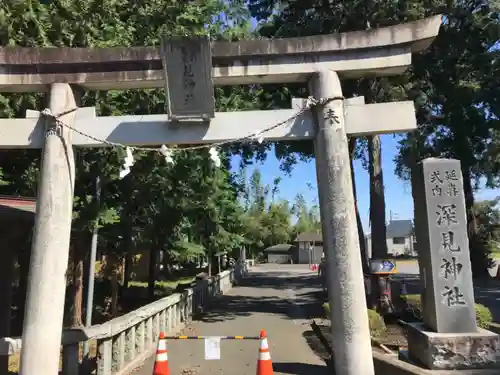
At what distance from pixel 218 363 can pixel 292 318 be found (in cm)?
680

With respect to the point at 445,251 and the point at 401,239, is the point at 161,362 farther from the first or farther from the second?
the point at 401,239

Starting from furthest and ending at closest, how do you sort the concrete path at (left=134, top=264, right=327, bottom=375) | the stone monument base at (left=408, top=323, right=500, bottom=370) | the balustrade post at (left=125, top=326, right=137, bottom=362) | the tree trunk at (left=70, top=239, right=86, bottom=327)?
the tree trunk at (left=70, top=239, right=86, bottom=327) < the balustrade post at (left=125, top=326, right=137, bottom=362) < the concrete path at (left=134, top=264, right=327, bottom=375) < the stone monument base at (left=408, top=323, right=500, bottom=370)

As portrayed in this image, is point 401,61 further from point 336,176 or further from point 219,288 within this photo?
point 219,288

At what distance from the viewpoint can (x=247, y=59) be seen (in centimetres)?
688

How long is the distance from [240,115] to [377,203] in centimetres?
984

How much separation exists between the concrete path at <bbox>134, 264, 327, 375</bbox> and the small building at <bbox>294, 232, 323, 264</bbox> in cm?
3934

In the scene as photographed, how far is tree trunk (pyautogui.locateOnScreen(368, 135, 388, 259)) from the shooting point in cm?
1558

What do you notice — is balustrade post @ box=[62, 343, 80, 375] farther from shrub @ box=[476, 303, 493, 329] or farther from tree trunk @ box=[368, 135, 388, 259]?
tree trunk @ box=[368, 135, 388, 259]

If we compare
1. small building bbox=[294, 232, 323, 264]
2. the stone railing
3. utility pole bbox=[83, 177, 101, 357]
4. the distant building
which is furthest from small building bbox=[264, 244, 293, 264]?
utility pole bbox=[83, 177, 101, 357]

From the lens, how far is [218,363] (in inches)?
347

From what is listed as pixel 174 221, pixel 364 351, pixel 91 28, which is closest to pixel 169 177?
pixel 174 221

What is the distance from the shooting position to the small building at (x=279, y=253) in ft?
223

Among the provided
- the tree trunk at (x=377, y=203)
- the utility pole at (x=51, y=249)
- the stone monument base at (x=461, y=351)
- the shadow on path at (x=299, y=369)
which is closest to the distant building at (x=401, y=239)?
the tree trunk at (x=377, y=203)

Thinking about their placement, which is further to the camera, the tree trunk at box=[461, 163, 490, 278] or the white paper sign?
the tree trunk at box=[461, 163, 490, 278]
